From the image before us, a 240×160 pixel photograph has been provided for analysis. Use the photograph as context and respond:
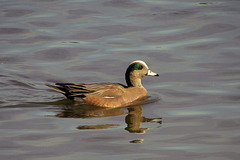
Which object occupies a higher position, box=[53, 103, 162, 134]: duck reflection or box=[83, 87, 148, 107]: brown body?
box=[83, 87, 148, 107]: brown body

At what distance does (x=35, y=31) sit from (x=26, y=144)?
7.63 meters

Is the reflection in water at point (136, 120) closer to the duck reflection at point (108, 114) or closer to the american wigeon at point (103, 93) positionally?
the duck reflection at point (108, 114)

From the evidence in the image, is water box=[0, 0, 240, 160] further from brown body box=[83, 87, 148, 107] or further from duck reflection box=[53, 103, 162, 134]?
brown body box=[83, 87, 148, 107]

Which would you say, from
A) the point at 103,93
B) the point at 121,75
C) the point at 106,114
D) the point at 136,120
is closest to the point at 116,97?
the point at 103,93

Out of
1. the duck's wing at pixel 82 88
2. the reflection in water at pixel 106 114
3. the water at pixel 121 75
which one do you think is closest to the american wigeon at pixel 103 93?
the duck's wing at pixel 82 88

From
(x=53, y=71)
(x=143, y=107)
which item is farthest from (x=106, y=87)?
(x=53, y=71)

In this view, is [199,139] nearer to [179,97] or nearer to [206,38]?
[179,97]

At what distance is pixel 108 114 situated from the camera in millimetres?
9773

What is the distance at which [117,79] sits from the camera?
1183 cm

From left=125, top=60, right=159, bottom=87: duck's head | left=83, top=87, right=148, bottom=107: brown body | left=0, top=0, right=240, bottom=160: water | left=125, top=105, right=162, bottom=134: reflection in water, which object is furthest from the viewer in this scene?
left=125, top=60, right=159, bottom=87: duck's head

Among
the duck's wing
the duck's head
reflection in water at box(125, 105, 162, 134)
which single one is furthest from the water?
the duck's head

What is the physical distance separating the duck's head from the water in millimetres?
377

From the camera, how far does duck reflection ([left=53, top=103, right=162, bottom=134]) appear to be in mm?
8836

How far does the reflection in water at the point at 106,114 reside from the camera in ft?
29.0
